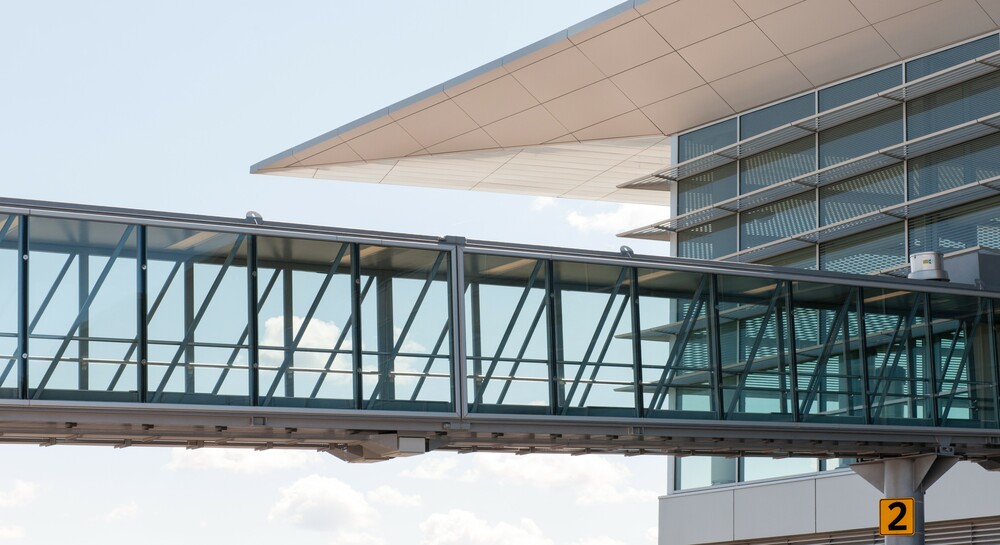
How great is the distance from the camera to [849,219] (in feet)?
91.6

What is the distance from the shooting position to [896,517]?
1991 cm

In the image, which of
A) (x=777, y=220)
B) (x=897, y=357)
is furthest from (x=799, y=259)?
(x=897, y=357)

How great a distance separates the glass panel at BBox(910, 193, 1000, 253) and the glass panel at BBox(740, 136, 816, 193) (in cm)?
307

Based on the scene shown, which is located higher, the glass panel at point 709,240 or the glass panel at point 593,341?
the glass panel at point 709,240

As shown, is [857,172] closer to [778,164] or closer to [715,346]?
[778,164]

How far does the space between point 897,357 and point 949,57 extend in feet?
26.2

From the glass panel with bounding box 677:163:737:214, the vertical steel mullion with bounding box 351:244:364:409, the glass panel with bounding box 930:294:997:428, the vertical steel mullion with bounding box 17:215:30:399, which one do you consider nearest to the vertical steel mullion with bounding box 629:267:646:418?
the vertical steel mullion with bounding box 351:244:364:409

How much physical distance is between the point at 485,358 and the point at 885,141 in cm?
1294

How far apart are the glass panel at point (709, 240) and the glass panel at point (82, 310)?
56.4 feet

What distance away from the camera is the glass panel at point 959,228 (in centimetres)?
2531

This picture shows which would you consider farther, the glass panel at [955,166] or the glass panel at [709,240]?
the glass panel at [709,240]

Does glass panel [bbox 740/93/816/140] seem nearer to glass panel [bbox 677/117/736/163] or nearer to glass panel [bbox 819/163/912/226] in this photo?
glass panel [bbox 677/117/736/163]

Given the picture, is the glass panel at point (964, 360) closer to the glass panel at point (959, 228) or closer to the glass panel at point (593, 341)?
the glass panel at point (959, 228)

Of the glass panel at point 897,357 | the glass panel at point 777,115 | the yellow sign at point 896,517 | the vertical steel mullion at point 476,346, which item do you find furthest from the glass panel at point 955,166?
the vertical steel mullion at point 476,346
